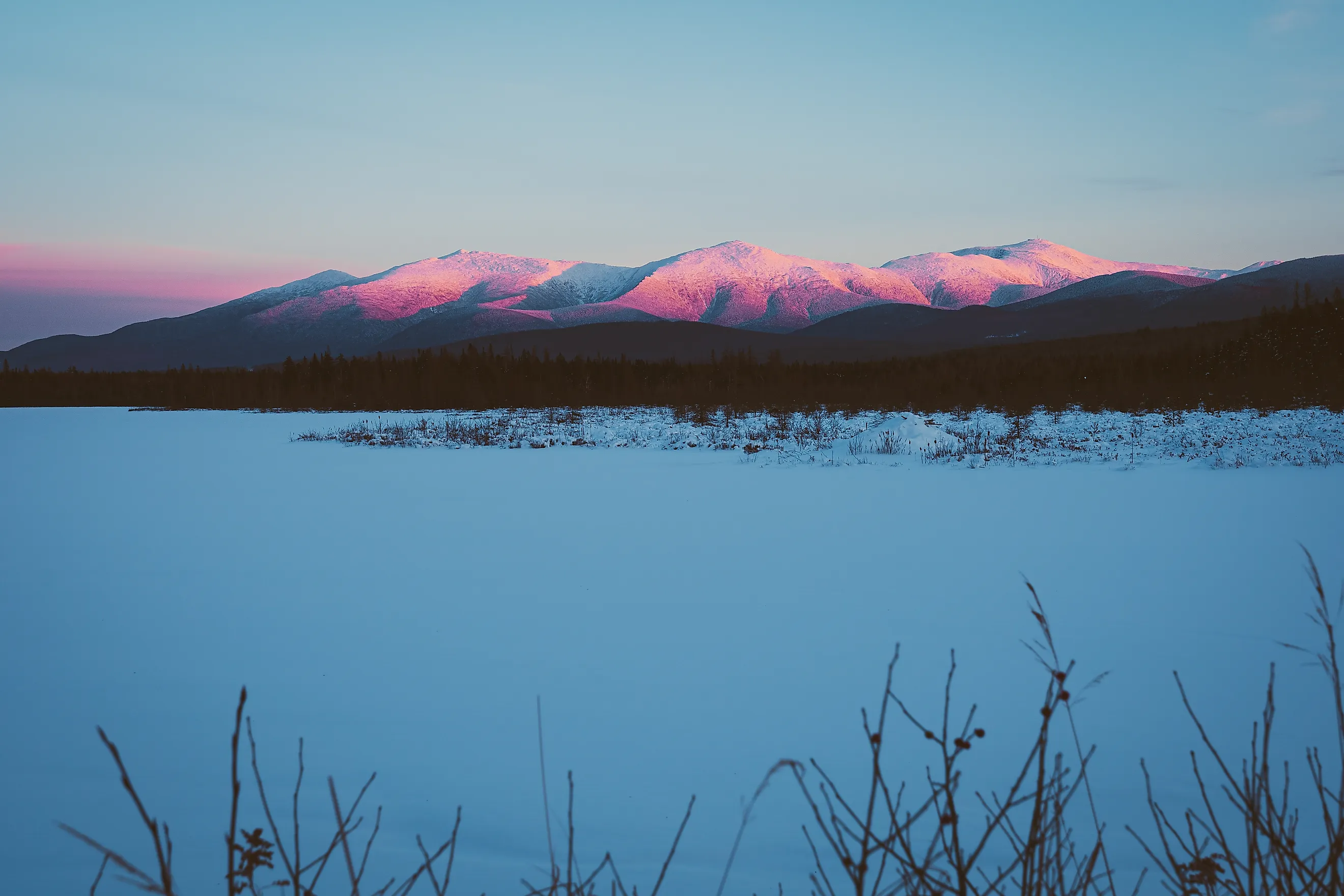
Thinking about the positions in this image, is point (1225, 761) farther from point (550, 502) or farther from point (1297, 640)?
point (550, 502)

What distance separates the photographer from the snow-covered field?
11.4 feet

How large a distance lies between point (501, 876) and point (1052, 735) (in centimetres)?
250

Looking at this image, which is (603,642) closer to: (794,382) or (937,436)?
(937,436)

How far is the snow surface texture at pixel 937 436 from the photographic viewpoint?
51.1 feet

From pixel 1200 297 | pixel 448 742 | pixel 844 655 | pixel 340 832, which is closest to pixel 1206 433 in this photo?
pixel 844 655

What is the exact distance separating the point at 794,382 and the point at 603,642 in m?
32.4

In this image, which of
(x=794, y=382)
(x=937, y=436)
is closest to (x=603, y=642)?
(x=937, y=436)

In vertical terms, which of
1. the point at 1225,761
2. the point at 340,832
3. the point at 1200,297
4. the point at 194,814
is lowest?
the point at 1225,761

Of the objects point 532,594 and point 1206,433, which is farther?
point 1206,433

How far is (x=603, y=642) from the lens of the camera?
18.3 feet

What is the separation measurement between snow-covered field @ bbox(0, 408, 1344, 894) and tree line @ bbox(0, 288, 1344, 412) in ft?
51.2

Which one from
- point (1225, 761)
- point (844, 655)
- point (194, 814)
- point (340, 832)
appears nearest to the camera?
point (340, 832)

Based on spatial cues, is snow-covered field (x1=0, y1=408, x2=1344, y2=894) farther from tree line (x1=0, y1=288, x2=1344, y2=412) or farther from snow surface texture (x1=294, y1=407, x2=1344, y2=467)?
tree line (x1=0, y1=288, x2=1344, y2=412)

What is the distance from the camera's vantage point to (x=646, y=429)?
906 inches
